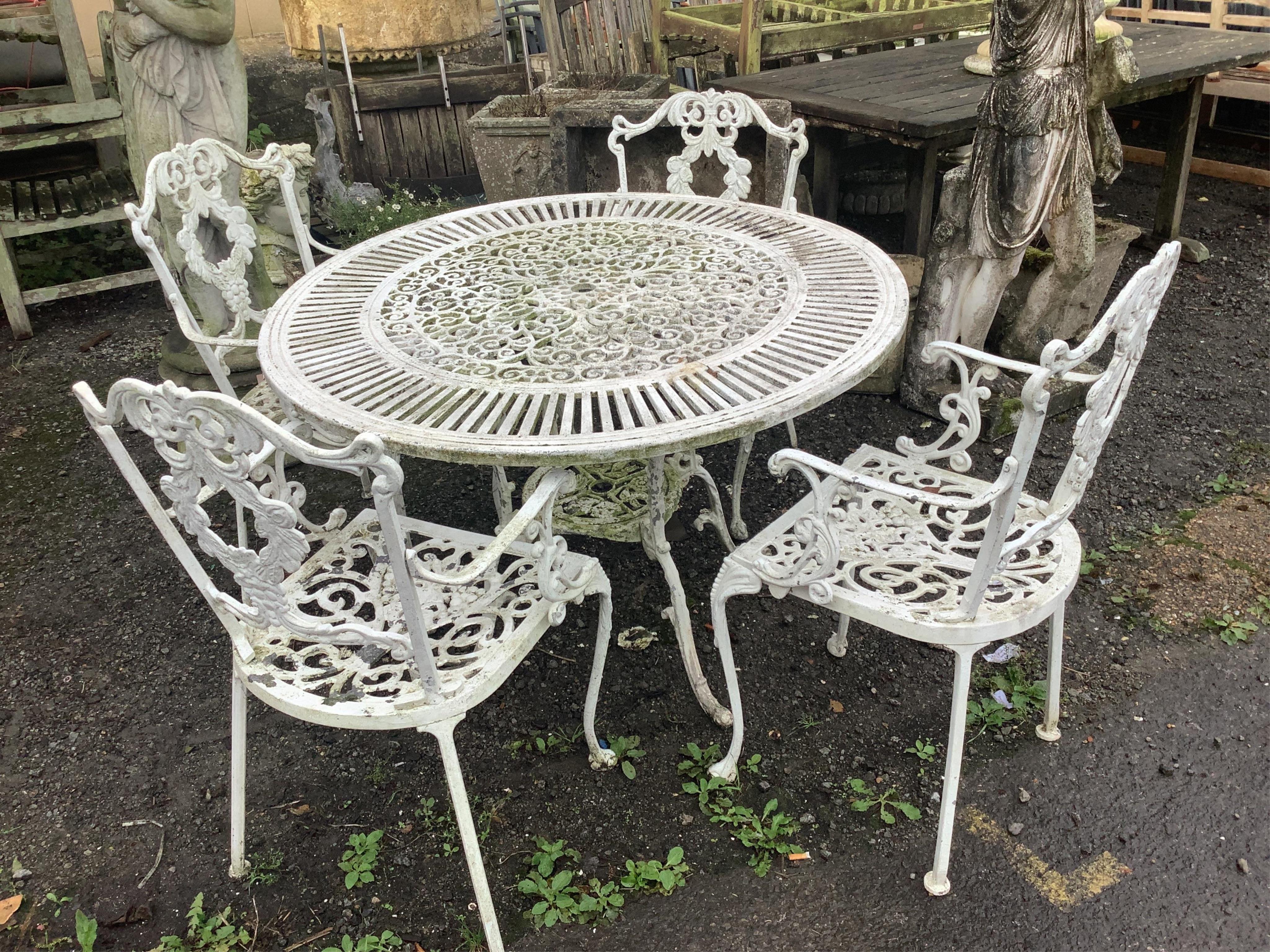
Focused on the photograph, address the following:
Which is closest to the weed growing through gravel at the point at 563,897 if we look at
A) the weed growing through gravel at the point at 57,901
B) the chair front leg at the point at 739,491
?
the weed growing through gravel at the point at 57,901

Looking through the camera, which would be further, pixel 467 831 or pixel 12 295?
pixel 12 295

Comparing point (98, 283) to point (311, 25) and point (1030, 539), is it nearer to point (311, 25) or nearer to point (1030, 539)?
point (311, 25)

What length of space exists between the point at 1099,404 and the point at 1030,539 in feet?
0.94

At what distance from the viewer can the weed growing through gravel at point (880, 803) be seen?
219 cm

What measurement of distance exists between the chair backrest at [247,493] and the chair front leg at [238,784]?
0.71 ft

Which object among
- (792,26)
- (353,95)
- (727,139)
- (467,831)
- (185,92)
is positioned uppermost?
(792,26)

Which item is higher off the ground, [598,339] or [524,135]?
[524,135]

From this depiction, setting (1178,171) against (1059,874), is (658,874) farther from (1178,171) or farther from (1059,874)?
(1178,171)

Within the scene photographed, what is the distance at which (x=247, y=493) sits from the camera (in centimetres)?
148

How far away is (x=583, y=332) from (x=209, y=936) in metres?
1.62

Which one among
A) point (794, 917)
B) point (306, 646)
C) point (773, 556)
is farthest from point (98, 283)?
point (794, 917)

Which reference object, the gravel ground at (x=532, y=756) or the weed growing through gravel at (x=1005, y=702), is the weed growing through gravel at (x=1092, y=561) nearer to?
the gravel ground at (x=532, y=756)

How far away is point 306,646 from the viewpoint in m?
1.98

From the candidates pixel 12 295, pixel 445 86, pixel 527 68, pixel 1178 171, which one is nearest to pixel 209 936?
pixel 12 295
